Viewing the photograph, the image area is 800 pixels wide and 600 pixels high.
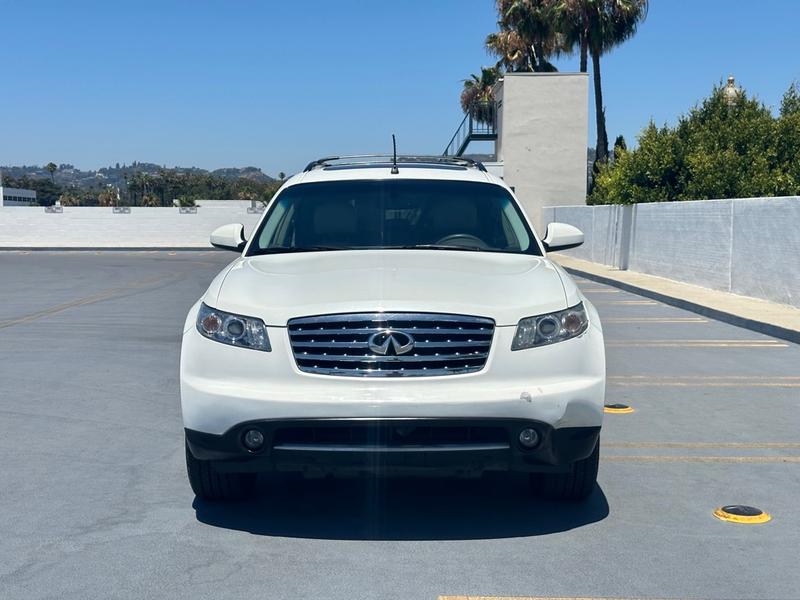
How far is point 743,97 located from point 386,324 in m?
27.7

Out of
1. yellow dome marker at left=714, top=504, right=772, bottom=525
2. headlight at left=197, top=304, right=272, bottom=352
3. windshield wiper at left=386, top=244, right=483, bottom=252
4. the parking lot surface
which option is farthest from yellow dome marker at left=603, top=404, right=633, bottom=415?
headlight at left=197, top=304, right=272, bottom=352

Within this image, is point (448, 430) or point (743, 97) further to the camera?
point (743, 97)

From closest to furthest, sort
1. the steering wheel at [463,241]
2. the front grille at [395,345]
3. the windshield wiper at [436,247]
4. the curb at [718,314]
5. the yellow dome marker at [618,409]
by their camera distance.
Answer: the front grille at [395,345] → the windshield wiper at [436,247] → the steering wheel at [463,241] → the yellow dome marker at [618,409] → the curb at [718,314]

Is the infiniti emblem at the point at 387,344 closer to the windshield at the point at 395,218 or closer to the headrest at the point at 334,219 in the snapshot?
the windshield at the point at 395,218

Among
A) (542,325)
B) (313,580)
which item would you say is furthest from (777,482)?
(313,580)

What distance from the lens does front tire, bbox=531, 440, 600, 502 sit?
5383 mm

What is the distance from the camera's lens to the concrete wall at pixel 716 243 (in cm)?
1669

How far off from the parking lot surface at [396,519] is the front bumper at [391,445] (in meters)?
0.40

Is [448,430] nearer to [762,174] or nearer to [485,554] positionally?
[485,554]

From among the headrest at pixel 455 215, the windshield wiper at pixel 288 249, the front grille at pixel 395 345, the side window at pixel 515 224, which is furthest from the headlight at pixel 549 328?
the windshield wiper at pixel 288 249

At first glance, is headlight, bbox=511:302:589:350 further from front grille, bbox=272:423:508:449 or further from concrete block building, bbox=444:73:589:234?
concrete block building, bbox=444:73:589:234

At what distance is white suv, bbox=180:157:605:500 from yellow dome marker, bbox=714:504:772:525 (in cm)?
73

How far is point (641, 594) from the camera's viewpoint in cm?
433

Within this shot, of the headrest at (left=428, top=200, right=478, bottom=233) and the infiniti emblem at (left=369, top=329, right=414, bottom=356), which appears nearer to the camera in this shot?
the infiniti emblem at (left=369, top=329, right=414, bottom=356)
